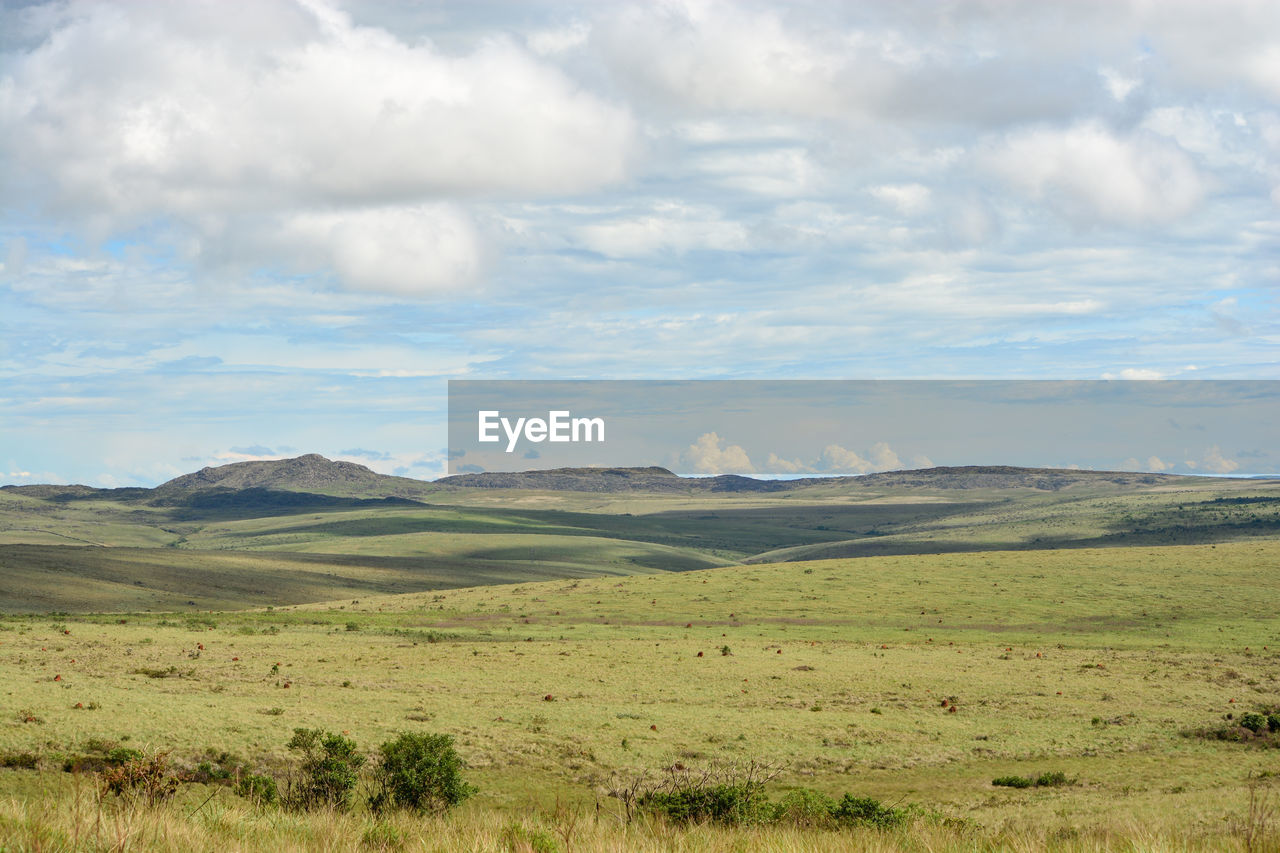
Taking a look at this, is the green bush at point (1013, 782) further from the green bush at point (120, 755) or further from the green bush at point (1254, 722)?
the green bush at point (120, 755)

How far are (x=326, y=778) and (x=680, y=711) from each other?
1362 cm

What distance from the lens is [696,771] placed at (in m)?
23.0

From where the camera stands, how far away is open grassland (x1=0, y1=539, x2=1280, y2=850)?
11773 mm

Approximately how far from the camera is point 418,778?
1877 cm

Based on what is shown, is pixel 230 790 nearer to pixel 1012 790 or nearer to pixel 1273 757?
pixel 1012 790

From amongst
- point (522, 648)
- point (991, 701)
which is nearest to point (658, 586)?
point (522, 648)

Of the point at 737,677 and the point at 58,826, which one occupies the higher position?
the point at 58,826

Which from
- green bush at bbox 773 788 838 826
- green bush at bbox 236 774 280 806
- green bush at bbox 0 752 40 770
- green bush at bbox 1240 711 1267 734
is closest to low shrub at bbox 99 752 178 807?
green bush at bbox 236 774 280 806

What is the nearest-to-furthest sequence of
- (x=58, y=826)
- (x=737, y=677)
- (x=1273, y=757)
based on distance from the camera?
(x=58, y=826)
(x=1273, y=757)
(x=737, y=677)

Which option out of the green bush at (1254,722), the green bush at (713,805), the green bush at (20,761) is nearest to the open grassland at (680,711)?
the green bush at (20,761)

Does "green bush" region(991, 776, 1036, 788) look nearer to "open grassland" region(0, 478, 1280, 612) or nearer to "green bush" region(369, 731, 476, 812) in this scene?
"green bush" region(369, 731, 476, 812)

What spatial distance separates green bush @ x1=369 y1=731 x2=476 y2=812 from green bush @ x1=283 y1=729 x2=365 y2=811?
530mm

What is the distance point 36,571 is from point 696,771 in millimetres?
64052

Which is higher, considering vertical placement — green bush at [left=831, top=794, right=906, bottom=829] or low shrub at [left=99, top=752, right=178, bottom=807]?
low shrub at [left=99, top=752, right=178, bottom=807]
